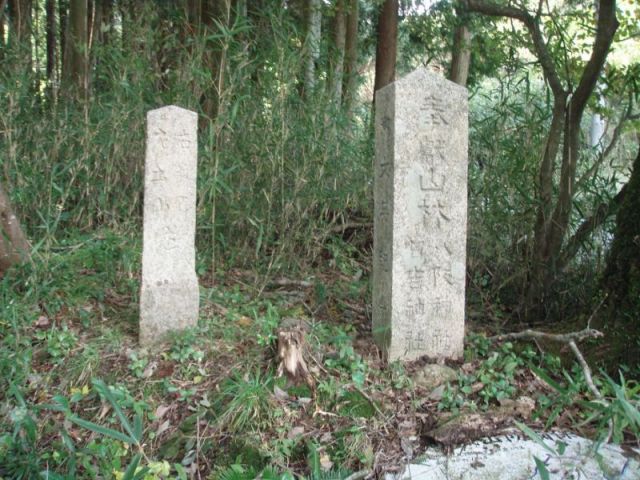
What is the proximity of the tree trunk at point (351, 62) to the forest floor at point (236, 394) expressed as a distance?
235 cm

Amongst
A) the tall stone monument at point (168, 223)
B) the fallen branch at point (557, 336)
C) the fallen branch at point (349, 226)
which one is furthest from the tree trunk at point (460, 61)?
the tall stone monument at point (168, 223)

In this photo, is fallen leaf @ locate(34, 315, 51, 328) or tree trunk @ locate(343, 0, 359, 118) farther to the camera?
tree trunk @ locate(343, 0, 359, 118)

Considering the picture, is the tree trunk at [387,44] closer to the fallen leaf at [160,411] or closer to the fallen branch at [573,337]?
the fallen branch at [573,337]

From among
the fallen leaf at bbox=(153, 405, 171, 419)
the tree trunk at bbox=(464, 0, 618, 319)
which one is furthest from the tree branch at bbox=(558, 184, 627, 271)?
the fallen leaf at bbox=(153, 405, 171, 419)

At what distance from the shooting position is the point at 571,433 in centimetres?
257

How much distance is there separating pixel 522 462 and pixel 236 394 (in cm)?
136

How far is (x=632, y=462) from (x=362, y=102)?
4205mm

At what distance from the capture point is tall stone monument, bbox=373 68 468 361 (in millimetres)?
3191

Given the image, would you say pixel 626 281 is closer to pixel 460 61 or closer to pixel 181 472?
pixel 181 472

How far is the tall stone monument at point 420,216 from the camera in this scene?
10.5 feet

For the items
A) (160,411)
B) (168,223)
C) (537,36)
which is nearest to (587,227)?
(537,36)

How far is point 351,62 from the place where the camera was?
652 centimetres

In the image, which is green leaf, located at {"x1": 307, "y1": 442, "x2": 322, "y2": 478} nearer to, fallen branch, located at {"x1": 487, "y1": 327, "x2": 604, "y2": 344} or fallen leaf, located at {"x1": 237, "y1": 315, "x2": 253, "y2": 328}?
fallen leaf, located at {"x1": 237, "y1": 315, "x2": 253, "y2": 328}

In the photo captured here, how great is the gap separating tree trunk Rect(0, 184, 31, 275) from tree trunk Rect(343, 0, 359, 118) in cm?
293
